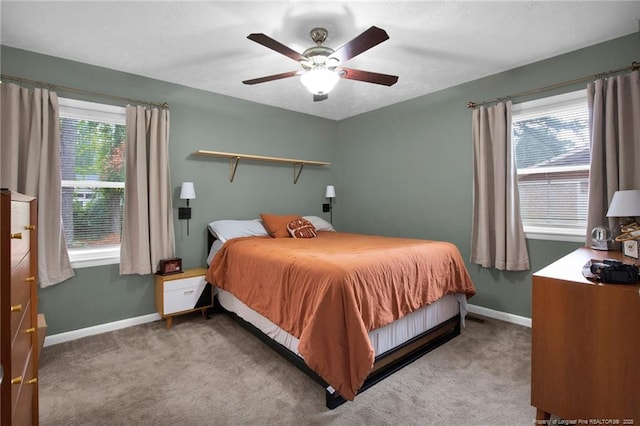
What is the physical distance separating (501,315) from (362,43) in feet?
9.52

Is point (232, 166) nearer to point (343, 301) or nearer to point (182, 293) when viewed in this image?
point (182, 293)

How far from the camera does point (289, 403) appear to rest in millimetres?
1831

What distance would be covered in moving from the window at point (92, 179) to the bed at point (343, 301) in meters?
1.08

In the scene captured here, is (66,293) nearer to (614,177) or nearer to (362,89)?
(362,89)

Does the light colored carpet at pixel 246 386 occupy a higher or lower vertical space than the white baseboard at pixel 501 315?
lower

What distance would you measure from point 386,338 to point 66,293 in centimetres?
281

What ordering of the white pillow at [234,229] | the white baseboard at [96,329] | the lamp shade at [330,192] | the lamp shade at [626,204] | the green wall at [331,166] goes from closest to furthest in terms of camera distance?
1. the lamp shade at [626,204]
2. the white baseboard at [96,329]
3. the green wall at [331,166]
4. the white pillow at [234,229]
5. the lamp shade at [330,192]

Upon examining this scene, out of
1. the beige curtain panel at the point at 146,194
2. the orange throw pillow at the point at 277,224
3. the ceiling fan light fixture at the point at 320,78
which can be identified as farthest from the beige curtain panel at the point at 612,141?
the beige curtain panel at the point at 146,194

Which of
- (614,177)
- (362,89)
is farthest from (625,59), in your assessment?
(362,89)

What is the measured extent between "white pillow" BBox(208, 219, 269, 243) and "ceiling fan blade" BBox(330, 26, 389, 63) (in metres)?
2.05

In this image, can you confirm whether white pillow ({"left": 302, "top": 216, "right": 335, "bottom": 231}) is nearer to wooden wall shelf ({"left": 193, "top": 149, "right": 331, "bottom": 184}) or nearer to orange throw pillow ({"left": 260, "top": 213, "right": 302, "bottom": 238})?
orange throw pillow ({"left": 260, "top": 213, "right": 302, "bottom": 238})

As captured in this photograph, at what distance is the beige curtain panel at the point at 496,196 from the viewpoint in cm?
294

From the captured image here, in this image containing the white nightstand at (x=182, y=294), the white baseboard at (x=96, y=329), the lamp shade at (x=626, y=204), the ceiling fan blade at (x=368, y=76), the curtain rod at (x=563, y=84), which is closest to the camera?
the lamp shade at (x=626, y=204)

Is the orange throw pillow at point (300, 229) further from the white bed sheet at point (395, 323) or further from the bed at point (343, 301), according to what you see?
the white bed sheet at point (395, 323)
